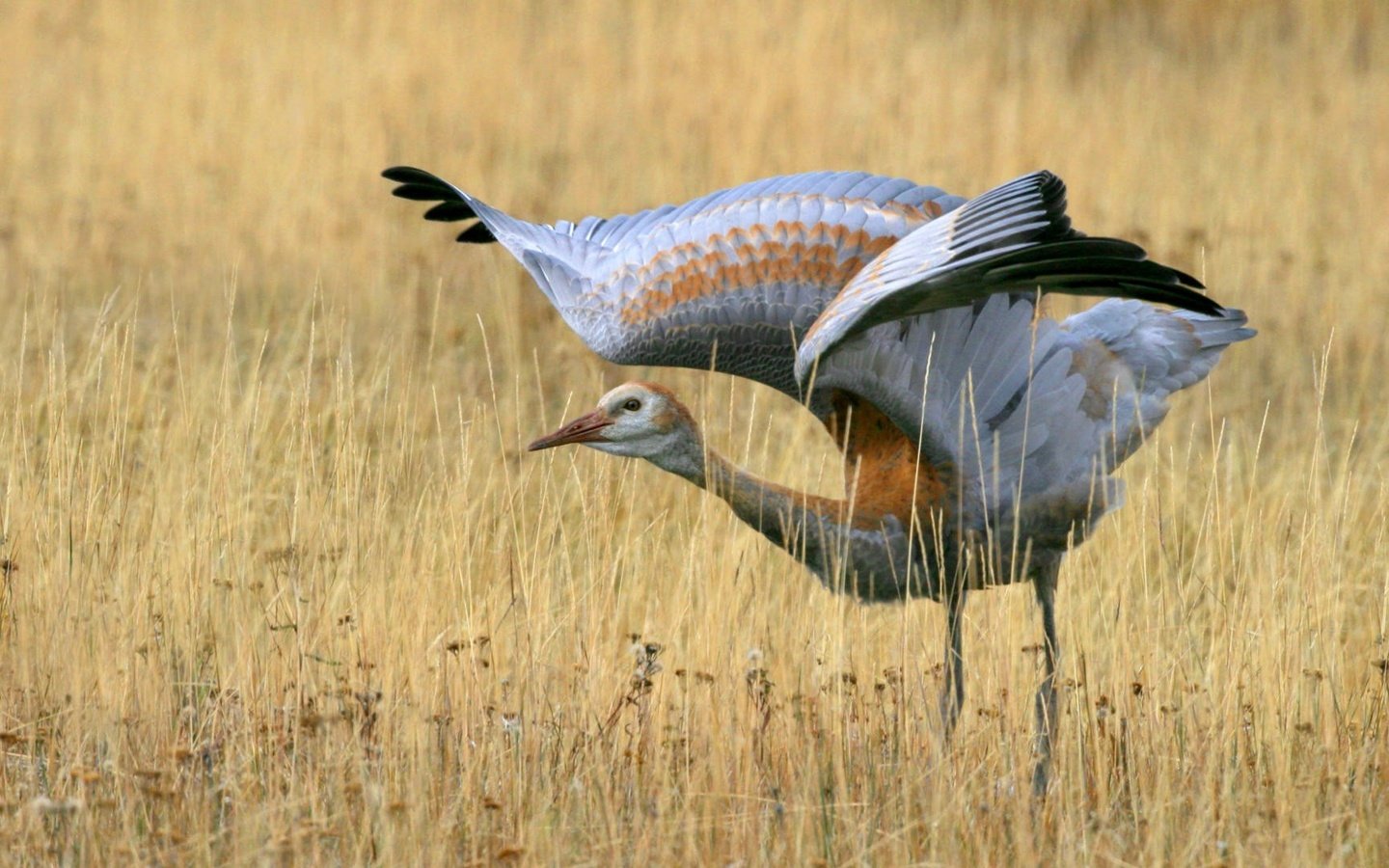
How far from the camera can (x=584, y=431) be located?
5.08 meters

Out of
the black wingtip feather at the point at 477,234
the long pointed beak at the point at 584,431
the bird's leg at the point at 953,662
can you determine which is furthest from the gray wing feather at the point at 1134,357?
the black wingtip feather at the point at 477,234

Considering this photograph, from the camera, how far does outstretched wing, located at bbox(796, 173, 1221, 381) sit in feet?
15.1

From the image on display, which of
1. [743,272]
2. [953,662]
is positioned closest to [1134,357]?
[953,662]

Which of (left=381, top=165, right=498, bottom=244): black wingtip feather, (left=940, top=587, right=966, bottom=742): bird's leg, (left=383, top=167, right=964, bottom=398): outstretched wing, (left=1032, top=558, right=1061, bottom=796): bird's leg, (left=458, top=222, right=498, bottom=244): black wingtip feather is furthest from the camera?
(left=458, top=222, right=498, bottom=244): black wingtip feather

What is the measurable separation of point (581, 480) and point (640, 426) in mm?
1902

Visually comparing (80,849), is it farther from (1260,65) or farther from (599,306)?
(1260,65)

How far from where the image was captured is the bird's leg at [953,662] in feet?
17.4

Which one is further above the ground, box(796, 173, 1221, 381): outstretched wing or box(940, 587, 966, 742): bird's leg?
box(796, 173, 1221, 381): outstretched wing

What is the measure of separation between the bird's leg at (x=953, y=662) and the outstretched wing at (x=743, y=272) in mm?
758

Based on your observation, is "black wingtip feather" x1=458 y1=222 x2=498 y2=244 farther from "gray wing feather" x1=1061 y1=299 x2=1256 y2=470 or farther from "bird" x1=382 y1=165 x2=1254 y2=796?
"gray wing feather" x1=1061 y1=299 x2=1256 y2=470

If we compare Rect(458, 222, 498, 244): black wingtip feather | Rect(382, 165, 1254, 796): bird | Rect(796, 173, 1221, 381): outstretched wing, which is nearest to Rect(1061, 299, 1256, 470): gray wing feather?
Rect(382, 165, 1254, 796): bird

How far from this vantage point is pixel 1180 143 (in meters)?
11.8

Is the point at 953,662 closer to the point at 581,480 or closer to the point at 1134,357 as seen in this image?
the point at 1134,357

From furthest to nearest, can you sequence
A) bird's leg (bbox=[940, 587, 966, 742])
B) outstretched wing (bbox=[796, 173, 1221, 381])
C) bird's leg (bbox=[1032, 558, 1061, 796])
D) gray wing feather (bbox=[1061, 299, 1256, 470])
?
gray wing feather (bbox=[1061, 299, 1256, 470]), bird's leg (bbox=[940, 587, 966, 742]), bird's leg (bbox=[1032, 558, 1061, 796]), outstretched wing (bbox=[796, 173, 1221, 381])
